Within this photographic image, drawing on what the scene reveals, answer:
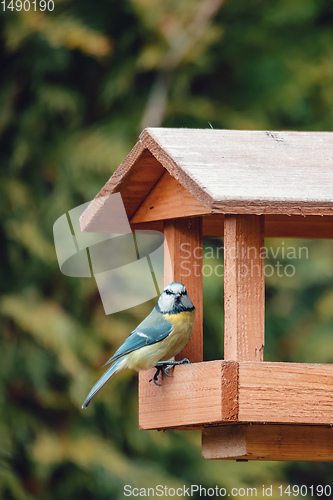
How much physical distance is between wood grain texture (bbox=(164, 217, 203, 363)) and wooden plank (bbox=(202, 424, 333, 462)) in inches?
14.4

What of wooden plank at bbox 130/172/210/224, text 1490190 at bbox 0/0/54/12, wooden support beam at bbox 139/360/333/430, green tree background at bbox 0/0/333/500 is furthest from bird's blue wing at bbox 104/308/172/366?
text 1490190 at bbox 0/0/54/12

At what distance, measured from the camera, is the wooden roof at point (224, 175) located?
2.36m

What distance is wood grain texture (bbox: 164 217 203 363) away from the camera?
9.98 feet

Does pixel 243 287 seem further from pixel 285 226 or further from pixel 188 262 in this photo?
pixel 285 226

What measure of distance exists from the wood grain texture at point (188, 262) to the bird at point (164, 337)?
16 centimetres

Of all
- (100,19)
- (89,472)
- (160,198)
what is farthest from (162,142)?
(100,19)

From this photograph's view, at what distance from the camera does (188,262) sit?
10.0ft

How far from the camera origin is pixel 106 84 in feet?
19.6

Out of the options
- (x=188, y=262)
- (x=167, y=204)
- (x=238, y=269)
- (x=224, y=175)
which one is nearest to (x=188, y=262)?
(x=188, y=262)

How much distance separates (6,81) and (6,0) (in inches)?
20.9

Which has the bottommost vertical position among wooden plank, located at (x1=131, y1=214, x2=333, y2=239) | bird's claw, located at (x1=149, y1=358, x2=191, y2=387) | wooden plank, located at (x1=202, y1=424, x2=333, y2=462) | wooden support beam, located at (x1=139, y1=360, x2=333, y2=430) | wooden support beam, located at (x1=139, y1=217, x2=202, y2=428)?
wooden plank, located at (x1=202, y1=424, x2=333, y2=462)

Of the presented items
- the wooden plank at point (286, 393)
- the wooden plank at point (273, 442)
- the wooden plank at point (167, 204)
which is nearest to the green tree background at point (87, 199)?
the wooden plank at point (167, 204)

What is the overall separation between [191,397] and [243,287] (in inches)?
14.7

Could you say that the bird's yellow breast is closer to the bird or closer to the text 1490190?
the bird
